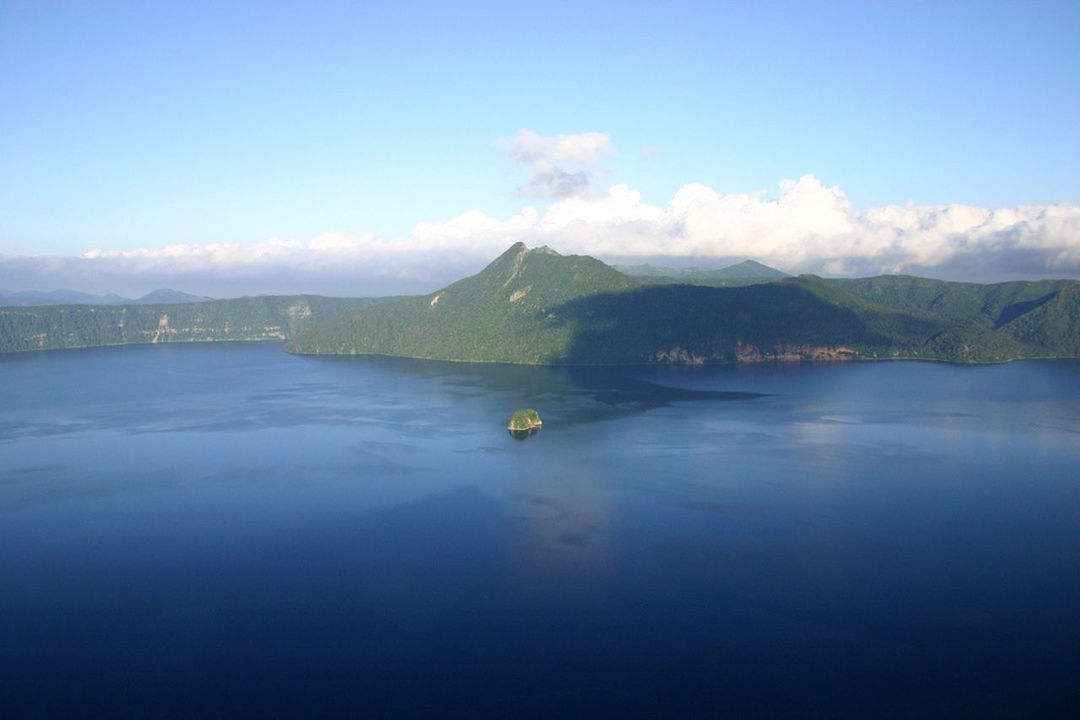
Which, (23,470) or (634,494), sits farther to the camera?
(23,470)

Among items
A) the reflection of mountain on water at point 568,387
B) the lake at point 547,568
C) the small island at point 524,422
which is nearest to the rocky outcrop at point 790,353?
the reflection of mountain on water at point 568,387

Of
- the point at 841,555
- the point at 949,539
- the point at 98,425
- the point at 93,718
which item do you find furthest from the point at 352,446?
the point at 949,539

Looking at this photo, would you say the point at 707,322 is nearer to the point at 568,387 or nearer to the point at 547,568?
the point at 568,387

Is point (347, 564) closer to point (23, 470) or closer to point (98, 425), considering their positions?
point (23, 470)

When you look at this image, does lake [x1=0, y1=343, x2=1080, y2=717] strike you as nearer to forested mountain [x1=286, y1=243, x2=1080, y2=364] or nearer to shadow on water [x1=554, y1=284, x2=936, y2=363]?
shadow on water [x1=554, y1=284, x2=936, y2=363]

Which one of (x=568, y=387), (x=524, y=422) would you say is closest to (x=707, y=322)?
(x=568, y=387)

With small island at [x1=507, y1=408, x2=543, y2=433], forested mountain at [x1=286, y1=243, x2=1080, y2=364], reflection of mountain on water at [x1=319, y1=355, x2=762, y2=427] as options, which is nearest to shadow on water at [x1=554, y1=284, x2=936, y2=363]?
forested mountain at [x1=286, y1=243, x2=1080, y2=364]

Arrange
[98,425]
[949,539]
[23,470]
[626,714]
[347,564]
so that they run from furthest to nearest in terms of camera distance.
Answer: [98,425]
[23,470]
[949,539]
[347,564]
[626,714]
